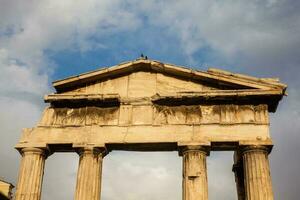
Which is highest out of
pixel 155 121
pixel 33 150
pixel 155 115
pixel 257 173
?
pixel 155 115

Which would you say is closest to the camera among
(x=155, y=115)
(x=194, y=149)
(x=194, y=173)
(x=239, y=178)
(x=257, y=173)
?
(x=257, y=173)

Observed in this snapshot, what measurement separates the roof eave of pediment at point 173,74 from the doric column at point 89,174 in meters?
2.78

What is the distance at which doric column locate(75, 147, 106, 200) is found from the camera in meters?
15.7

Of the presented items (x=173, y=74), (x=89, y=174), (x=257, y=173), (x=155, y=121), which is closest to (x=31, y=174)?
(x=89, y=174)

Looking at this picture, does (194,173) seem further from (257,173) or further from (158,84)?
(158,84)

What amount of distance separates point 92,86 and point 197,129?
4437mm

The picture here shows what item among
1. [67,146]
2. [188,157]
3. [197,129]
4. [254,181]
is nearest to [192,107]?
[197,129]

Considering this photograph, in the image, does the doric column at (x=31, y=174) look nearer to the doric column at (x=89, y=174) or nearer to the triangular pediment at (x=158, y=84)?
the doric column at (x=89, y=174)

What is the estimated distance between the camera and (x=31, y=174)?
16.3 m

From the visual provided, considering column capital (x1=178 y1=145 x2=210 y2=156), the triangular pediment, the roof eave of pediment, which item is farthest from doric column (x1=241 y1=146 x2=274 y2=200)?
the roof eave of pediment

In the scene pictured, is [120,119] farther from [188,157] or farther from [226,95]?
[226,95]

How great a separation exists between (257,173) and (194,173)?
6.94ft

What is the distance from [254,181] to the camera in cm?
1516

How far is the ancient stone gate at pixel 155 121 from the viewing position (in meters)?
15.7
